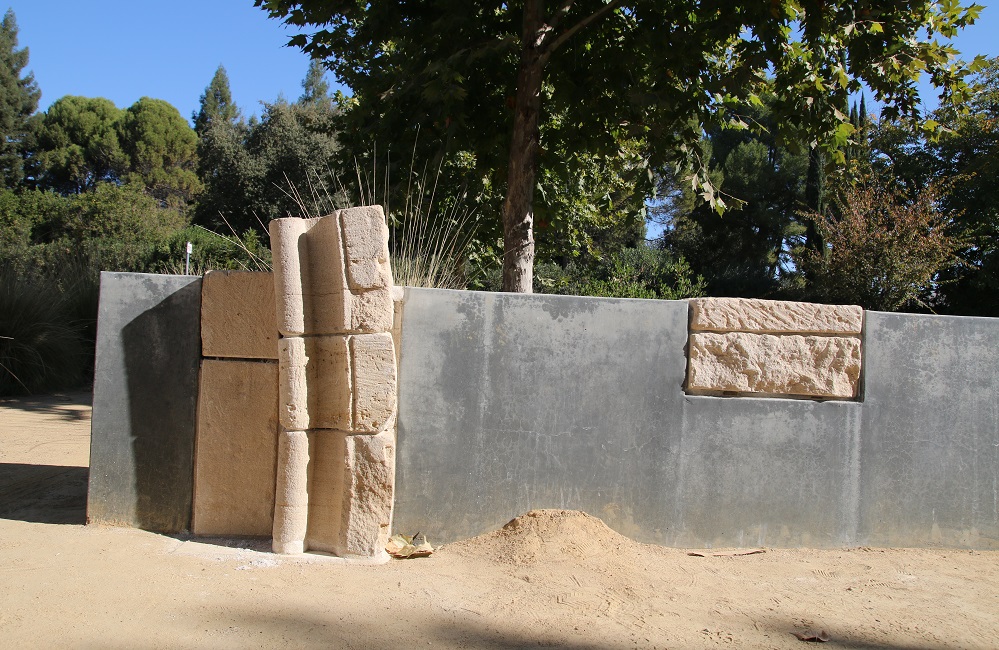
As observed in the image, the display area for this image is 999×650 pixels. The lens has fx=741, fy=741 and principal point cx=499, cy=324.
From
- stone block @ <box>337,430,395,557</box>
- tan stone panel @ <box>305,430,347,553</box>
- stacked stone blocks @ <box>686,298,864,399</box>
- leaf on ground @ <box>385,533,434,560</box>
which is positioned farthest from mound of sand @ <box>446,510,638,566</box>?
stacked stone blocks @ <box>686,298,864,399</box>

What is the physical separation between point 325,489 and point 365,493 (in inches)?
9.1

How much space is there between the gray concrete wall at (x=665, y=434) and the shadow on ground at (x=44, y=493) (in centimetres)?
209

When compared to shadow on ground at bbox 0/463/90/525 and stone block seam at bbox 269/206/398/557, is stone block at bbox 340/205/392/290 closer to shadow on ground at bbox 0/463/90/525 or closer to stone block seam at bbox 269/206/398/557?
stone block seam at bbox 269/206/398/557

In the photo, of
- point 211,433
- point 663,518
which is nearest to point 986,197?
point 663,518

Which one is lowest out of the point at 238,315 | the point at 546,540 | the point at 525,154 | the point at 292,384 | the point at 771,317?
the point at 546,540

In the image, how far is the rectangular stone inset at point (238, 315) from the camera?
4023 millimetres

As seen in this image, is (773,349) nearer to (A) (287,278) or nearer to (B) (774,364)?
(B) (774,364)

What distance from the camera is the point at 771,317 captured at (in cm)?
417

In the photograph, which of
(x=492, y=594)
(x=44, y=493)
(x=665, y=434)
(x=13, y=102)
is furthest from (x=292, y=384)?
(x=13, y=102)

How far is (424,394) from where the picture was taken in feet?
13.2

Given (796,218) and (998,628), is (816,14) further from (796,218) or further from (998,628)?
(796,218)

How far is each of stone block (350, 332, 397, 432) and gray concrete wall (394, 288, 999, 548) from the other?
0.24 metres

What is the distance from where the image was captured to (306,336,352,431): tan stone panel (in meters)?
3.77

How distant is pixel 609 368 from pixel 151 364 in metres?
2.53
